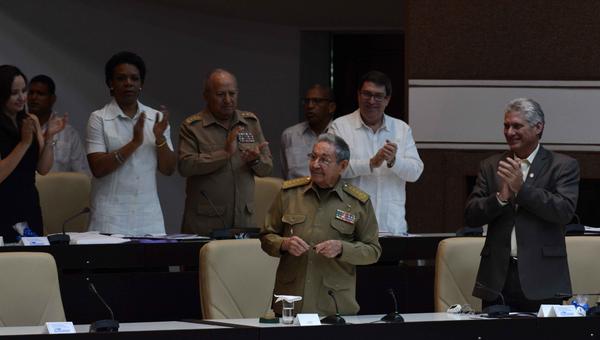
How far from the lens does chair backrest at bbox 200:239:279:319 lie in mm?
4980

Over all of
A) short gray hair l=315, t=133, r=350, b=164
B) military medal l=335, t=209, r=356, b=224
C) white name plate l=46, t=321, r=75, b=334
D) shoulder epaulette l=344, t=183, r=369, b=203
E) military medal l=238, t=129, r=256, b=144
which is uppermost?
military medal l=238, t=129, r=256, b=144

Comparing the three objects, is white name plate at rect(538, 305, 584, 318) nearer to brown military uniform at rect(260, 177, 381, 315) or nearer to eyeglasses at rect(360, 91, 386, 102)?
brown military uniform at rect(260, 177, 381, 315)

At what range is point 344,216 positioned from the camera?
472 cm

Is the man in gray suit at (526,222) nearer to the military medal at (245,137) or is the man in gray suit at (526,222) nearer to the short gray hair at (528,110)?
the short gray hair at (528,110)

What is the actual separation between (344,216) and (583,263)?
1180mm

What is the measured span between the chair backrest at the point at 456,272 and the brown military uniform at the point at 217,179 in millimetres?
1306

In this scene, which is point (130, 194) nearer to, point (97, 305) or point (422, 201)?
point (97, 305)

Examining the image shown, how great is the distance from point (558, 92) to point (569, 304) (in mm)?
3483

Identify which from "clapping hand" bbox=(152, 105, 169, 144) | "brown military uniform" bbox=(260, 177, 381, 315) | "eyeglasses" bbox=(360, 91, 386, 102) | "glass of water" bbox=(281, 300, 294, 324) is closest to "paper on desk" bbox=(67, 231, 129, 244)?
"clapping hand" bbox=(152, 105, 169, 144)

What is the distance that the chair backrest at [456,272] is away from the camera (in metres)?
5.12

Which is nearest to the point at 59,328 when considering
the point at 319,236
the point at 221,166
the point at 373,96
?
the point at 319,236

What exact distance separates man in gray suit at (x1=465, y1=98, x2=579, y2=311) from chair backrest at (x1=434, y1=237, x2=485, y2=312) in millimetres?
196

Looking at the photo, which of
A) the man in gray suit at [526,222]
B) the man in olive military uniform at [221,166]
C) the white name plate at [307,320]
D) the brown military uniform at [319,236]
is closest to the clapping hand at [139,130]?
the man in olive military uniform at [221,166]

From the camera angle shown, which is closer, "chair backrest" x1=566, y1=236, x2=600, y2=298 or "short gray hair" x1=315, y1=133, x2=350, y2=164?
"short gray hair" x1=315, y1=133, x2=350, y2=164
